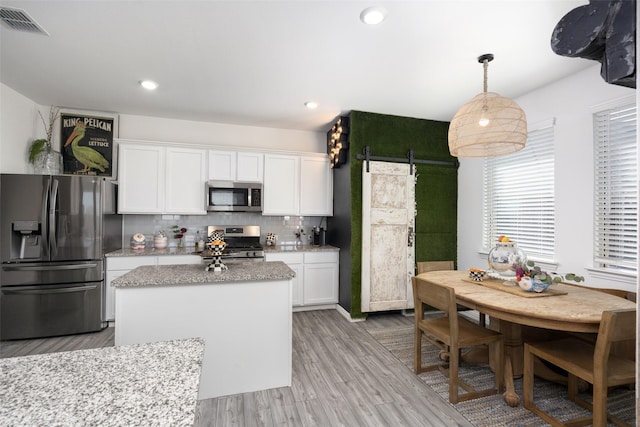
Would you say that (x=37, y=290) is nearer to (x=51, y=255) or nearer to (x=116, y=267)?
(x=51, y=255)

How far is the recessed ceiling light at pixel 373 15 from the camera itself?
1901mm

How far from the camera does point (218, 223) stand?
14.1 ft

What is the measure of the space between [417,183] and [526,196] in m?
1.24

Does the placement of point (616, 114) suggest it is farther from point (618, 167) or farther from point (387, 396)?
point (387, 396)

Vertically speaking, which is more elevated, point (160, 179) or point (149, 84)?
point (149, 84)

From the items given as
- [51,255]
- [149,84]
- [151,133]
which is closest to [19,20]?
[149,84]

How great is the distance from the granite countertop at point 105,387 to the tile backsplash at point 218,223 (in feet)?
11.4

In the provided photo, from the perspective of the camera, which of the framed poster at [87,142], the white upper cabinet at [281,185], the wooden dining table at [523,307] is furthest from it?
the white upper cabinet at [281,185]

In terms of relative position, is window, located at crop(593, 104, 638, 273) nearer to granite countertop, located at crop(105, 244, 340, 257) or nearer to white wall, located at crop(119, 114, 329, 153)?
granite countertop, located at crop(105, 244, 340, 257)

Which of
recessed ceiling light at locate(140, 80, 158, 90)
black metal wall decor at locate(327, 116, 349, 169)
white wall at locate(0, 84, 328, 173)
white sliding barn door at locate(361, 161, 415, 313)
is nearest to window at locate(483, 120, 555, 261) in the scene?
white sliding barn door at locate(361, 161, 415, 313)

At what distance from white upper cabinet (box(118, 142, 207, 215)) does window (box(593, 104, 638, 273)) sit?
4.16m

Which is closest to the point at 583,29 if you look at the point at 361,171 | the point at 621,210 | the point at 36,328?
the point at 621,210

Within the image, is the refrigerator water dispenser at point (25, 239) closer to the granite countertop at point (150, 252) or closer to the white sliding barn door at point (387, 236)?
the granite countertop at point (150, 252)

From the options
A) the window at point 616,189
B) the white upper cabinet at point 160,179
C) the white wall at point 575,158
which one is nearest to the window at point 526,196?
the white wall at point 575,158
